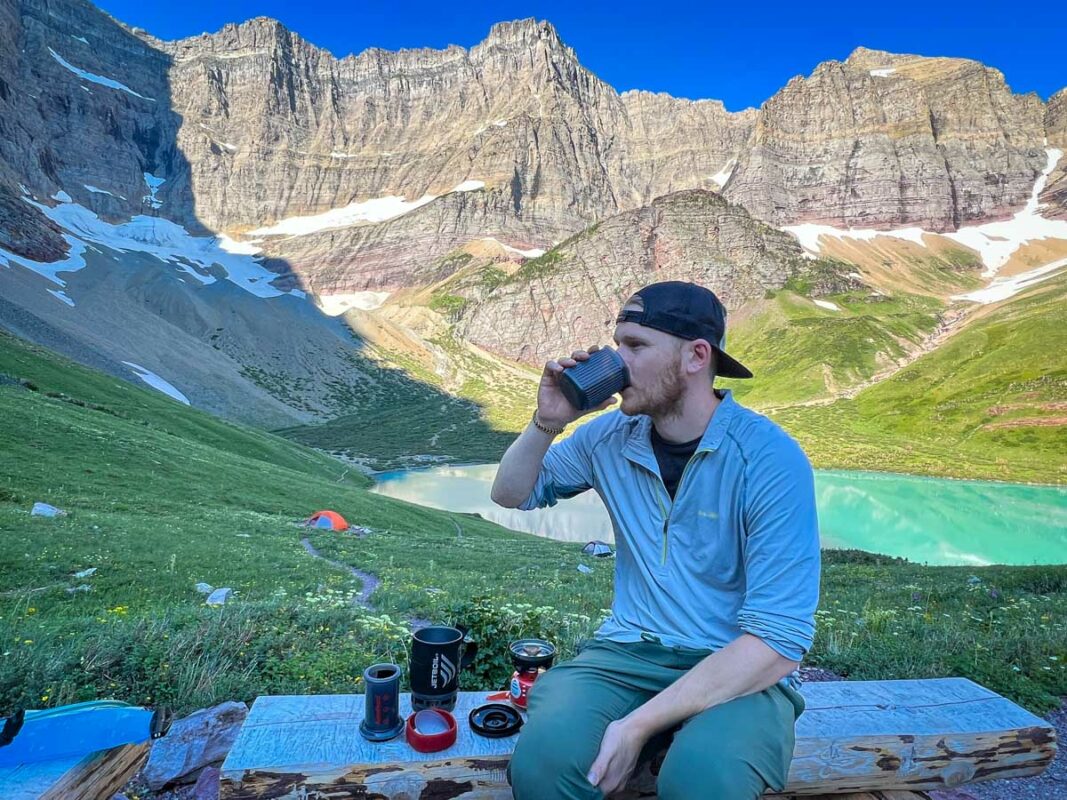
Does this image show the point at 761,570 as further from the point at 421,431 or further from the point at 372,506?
the point at 421,431

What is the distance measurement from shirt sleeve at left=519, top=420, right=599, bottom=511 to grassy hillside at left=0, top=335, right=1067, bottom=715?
230 centimetres

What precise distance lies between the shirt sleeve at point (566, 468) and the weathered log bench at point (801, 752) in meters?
1.44

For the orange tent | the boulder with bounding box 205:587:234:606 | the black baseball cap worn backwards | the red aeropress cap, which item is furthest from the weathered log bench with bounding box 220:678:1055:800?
the orange tent

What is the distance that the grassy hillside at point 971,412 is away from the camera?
8525cm

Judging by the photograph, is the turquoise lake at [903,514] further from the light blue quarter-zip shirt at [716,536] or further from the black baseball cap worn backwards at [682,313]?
the black baseball cap worn backwards at [682,313]

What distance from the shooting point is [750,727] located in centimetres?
309

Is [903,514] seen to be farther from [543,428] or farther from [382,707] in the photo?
[382,707]

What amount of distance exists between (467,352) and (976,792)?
17304cm

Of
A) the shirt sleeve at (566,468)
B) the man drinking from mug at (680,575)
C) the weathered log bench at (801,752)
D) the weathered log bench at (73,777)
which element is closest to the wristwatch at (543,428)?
the man drinking from mug at (680,575)

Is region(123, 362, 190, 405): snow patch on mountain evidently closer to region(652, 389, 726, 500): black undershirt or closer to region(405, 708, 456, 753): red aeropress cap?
region(405, 708, 456, 753): red aeropress cap

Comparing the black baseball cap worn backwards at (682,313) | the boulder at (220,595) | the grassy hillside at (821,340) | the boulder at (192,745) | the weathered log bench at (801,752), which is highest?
the grassy hillside at (821,340)

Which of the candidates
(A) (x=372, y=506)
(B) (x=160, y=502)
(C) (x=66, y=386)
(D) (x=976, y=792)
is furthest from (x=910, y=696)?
(C) (x=66, y=386)

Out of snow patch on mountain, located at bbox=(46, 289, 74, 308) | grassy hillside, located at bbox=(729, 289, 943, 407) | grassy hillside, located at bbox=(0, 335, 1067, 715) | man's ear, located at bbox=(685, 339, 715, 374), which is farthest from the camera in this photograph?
grassy hillside, located at bbox=(729, 289, 943, 407)

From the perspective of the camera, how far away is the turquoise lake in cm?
4616
